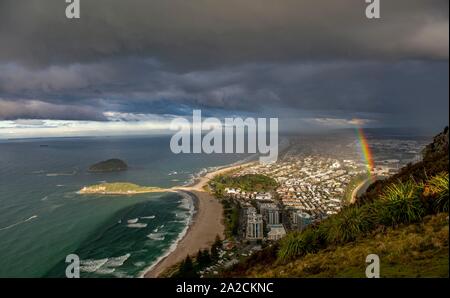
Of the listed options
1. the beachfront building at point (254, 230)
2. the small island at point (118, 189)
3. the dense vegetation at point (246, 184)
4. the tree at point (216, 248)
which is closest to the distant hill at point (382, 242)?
the tree at point (216, 248)

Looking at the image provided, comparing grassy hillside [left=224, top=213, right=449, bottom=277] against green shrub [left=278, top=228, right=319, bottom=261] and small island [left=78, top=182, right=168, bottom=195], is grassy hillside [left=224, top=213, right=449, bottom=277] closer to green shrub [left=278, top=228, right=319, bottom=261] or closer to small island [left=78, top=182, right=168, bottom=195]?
green shrub [left=278, top=228, right=319, bottom=261]

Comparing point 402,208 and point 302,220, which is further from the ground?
point 402,208

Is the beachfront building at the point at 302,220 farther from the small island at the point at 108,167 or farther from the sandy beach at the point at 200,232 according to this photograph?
the small island at the point at 108,167

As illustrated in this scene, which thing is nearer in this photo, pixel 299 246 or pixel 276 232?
pixel 299 246

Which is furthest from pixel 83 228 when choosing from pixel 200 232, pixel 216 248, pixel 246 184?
pixel 246 184

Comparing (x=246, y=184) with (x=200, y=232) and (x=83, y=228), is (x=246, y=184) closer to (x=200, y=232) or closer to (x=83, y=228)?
(x=200, y=232)

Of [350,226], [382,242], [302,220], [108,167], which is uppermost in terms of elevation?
[382,242]
